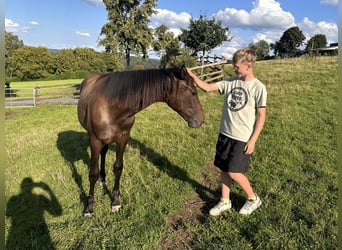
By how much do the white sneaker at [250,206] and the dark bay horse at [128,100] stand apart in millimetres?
1100

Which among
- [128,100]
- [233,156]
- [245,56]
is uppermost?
[245,56]

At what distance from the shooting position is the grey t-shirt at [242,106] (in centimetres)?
307

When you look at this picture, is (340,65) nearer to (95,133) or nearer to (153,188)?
(95,133)

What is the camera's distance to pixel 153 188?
4102 mm

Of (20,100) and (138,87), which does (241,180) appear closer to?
(138,87)

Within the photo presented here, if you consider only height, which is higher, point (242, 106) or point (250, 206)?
point (242, 106)

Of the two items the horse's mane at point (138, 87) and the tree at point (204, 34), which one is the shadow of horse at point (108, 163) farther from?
the tree at point (204, 34)

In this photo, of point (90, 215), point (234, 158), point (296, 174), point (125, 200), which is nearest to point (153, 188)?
point (125, 200)

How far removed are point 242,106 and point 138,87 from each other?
124 centimetres

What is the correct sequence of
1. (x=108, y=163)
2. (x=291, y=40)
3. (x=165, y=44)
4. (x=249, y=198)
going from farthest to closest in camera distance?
(x=291, y=40), (x=165, y=44), (x=108, y=163), (x=249, y=198)

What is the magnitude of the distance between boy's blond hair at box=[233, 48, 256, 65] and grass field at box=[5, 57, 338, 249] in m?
1.71

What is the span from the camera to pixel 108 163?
5215mm

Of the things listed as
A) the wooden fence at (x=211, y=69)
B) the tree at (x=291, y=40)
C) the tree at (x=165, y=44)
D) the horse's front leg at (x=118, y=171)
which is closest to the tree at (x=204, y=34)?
the tree at (x=165, y=44)

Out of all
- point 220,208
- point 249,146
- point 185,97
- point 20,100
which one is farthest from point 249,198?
point 20,100
